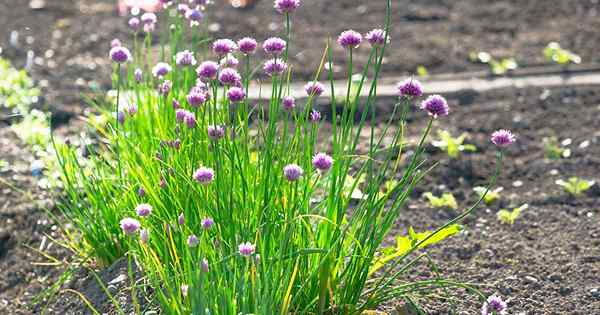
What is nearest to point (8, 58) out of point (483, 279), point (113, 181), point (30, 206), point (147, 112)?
point (30, 206)

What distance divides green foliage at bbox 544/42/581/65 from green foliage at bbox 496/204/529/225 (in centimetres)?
200

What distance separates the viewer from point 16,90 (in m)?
5.14

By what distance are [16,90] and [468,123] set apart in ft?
8.28

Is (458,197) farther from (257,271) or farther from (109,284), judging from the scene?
(257,271)

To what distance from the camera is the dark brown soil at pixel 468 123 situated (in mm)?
3340

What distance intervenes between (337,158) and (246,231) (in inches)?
14.6

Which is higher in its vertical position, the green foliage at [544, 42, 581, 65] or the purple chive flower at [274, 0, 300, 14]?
the purple chive flower at [274, 0, 300, 14]

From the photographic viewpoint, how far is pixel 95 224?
10.3 feet

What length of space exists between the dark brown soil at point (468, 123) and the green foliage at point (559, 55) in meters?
0.07

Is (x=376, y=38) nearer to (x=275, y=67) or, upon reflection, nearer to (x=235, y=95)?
(x=275, y=67)

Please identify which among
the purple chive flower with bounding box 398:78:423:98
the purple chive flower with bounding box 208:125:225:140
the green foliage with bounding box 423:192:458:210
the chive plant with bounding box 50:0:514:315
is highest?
the purple chive flower with bounding box 398:78:423:98

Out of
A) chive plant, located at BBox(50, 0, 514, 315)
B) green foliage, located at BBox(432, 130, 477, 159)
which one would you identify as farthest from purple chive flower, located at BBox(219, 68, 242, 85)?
green foliage, located at BBox(432, 130, 477, 159)

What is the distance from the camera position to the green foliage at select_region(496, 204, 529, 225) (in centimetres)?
375

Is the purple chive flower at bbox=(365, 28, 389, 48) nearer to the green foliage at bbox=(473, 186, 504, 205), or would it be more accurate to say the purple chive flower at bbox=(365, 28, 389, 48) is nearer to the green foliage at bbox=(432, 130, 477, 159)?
the green foliage at bbox=(473, 186, 504, 205)
